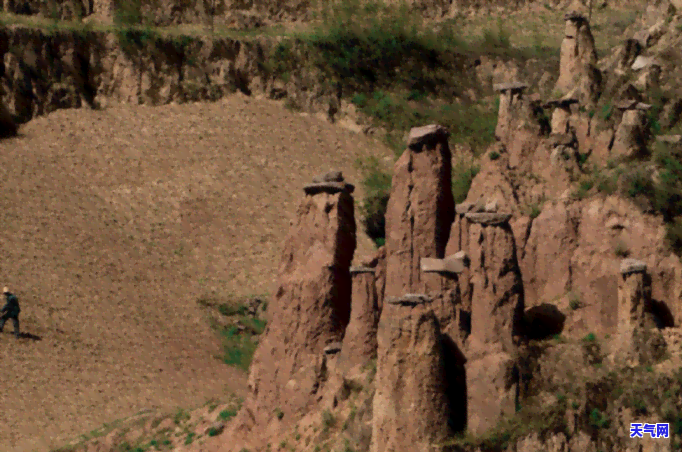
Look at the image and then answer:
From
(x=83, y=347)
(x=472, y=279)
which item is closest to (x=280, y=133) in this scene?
(x=83, y=347)

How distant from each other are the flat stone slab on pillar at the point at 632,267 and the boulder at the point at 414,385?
379cm

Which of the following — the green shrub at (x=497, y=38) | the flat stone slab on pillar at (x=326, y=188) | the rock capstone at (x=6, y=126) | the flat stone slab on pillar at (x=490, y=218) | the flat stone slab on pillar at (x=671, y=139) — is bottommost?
the flat stone slab on pillar at (x=490, y=218)

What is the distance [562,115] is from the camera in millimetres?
38438

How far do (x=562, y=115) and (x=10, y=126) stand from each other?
3693 centimetres

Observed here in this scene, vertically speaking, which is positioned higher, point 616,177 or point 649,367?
point 616,177

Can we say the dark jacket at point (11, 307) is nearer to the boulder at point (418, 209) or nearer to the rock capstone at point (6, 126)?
the rock capstone at point (6, 126)

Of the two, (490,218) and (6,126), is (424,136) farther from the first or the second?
(6,126)

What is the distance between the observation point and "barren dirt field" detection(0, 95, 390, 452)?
49938 mm

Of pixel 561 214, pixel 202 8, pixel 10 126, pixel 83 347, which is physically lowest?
pixel 83 347

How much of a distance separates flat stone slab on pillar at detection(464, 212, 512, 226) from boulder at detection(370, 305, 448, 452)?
7.44 feet

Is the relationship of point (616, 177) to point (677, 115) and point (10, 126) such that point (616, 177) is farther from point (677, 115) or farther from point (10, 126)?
point (10, 126)

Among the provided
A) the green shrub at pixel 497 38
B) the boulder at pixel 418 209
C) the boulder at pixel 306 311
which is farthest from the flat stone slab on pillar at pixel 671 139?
the green shrub at pixel 497 38

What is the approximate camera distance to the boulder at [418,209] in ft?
111

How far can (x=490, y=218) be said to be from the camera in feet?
105
